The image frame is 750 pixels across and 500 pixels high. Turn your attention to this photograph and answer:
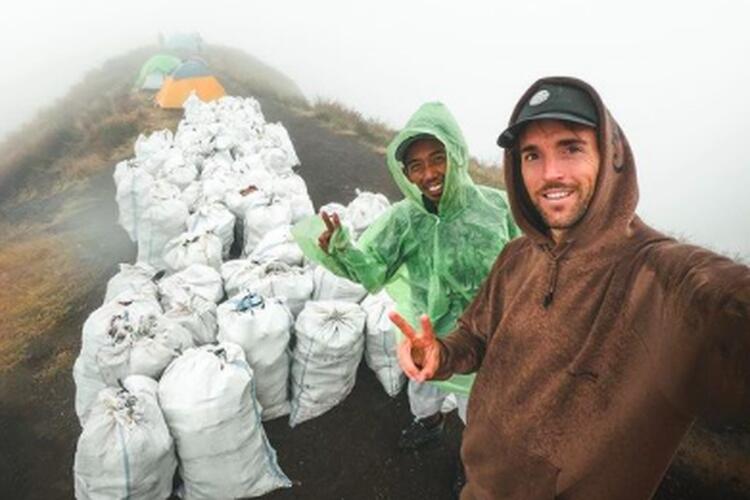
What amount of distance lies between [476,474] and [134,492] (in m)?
1.73

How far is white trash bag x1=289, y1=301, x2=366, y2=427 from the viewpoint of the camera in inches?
116

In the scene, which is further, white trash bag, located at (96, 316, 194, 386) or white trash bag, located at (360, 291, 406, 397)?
white trash bag, located at (360, 291, 406, 397)

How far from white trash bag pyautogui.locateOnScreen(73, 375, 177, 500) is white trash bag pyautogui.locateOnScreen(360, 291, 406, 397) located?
1.28 meters

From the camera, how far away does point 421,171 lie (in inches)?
83.6

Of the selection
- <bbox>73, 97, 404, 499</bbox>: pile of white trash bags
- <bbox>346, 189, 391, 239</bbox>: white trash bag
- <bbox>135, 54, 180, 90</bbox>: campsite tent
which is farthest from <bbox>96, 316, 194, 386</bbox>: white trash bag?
<bbox>135, 54, 180, 90</bbox>: campsite tent

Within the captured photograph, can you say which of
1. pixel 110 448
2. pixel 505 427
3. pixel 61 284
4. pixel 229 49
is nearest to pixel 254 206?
pixel 61 284

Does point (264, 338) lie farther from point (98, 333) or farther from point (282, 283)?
point (98, 333)

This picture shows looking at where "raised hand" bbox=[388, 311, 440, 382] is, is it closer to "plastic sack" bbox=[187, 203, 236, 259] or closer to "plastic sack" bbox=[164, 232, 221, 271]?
"plastic sack" bbox=[164, 232, 221, 271]

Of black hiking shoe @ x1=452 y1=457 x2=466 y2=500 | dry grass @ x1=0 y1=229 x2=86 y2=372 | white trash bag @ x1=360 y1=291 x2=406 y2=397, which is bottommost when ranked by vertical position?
black hiking shoe @ x1=452 y1=457 x2=466 y2=500

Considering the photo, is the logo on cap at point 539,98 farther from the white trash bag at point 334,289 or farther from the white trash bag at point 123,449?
the white trash bag at point 334,289

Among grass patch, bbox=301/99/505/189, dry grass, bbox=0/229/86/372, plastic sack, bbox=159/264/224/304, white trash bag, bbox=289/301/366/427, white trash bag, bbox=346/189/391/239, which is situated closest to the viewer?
white trash bag, bbox=289/301/366/427

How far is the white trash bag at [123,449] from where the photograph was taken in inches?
88.9

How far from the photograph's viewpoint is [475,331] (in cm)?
162

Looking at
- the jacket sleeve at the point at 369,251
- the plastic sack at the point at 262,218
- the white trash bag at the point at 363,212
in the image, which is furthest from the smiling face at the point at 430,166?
the plastic sack at the point at 262,218
